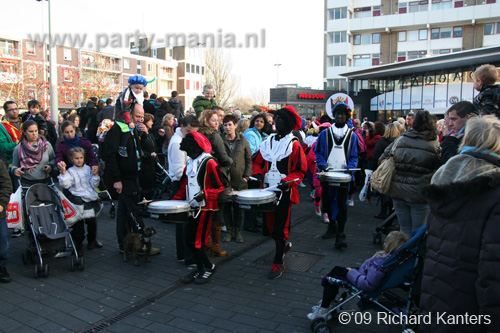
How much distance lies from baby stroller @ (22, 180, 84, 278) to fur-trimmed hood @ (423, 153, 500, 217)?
15.6ft

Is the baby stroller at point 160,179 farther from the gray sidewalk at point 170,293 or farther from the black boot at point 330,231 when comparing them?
the black boot at point 330,231

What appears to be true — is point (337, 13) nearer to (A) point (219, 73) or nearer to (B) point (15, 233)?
(A) point (219, 73)

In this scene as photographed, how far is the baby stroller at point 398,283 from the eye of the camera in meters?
3.46

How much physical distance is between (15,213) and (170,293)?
2458mm

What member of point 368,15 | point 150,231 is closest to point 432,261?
point 150,231

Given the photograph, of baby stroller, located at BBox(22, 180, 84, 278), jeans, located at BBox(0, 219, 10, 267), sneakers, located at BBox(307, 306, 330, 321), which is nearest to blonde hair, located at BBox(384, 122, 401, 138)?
sneakers, located at BBox(307, 306, 330, 321)

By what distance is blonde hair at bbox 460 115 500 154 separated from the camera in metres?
2.62

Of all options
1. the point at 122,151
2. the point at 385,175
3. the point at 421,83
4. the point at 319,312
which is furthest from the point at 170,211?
the point at 421,83

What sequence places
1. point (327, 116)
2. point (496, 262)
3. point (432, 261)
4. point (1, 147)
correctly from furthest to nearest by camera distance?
point (327, 116), point (1, 147), point (432, 261), point (496, 262)

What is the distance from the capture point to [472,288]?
2469mm

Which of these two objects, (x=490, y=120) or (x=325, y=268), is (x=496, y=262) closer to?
(x=490, y=120)

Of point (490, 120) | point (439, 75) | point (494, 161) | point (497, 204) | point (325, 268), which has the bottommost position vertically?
point (325, 268)

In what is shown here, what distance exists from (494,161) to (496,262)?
63 cm

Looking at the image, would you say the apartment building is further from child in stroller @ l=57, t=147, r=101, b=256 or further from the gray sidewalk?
the gray sidewalk
